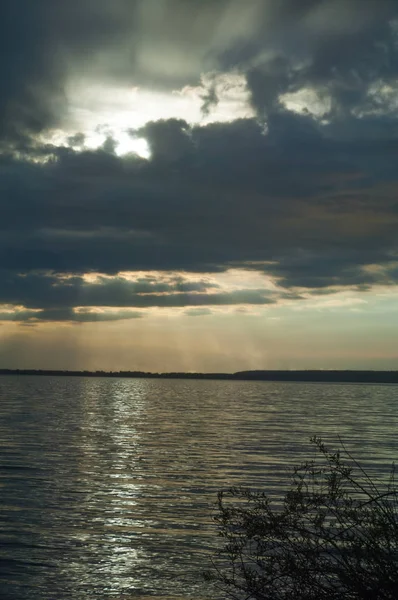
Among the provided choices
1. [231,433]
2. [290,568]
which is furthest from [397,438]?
[290,568]

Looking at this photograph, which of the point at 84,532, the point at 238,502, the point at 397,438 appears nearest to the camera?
the point at 84,532

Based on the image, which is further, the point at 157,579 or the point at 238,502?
the point at 238,502

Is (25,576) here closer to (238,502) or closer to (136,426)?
(238,502)

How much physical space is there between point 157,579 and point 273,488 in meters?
12.4

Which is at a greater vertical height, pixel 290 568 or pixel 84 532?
pixel 290 568

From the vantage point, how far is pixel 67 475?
1261 inches

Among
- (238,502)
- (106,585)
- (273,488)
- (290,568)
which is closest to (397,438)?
(273,488)

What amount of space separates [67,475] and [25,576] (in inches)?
603

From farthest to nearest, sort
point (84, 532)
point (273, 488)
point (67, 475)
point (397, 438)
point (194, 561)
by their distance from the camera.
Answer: point (397, 438), point (67, 475), point (273, 488), point (84, 532), point (194, 561)

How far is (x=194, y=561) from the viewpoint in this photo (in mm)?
18297

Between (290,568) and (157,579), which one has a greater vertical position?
(290,568)

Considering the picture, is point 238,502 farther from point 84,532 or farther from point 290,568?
point 290,568

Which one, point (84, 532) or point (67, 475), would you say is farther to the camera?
point (67, 475)

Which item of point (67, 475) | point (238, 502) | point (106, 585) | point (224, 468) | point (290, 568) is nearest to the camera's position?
point (290, 568)
